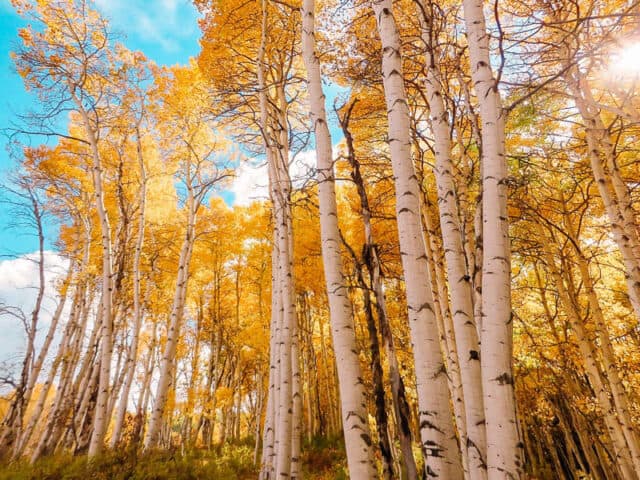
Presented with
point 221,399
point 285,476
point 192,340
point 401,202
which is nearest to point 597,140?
point 401,202

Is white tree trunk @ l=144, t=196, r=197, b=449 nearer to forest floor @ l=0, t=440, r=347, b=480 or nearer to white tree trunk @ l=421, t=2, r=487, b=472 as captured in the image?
forest floor @ l=0, t=440, r=347, b=480

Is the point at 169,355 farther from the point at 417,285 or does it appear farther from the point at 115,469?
the point at 417,285

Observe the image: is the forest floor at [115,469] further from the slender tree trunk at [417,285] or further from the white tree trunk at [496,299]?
the white tree trunk at [496,299]

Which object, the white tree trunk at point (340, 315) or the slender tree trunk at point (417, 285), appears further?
the white tree trunk at point (340, 315)

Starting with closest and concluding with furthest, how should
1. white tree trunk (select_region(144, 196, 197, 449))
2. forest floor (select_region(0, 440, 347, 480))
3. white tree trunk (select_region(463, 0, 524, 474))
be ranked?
white tree trunk (select_region(463, 0, 524, 474)), forest floor (select_region(0, 440, 347, 480)), white tree trunk (select_region(144, 196, 197, 449))

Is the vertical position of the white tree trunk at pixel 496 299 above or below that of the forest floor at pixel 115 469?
above

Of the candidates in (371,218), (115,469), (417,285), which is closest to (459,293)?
(417,285)

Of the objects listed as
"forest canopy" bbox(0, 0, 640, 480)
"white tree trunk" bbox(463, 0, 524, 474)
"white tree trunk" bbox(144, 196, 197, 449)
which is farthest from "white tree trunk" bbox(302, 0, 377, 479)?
"white tree trunk" bbox(144, 196, 197, 449)

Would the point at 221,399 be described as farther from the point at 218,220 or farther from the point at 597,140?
the point at 597,140

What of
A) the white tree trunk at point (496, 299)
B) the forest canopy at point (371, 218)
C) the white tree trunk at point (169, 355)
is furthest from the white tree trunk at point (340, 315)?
the white tree trunk at point (169, 355)

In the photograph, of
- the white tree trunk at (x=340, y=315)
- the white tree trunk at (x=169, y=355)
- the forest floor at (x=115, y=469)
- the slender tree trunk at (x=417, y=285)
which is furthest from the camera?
the white tree trunk at (x=169, y=355)

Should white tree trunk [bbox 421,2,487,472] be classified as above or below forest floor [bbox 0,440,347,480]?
above

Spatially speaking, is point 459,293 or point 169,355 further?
point 169,355

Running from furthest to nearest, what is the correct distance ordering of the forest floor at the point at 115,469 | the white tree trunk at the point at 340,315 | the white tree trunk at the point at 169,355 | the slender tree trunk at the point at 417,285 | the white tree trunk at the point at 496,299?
1. the white tree trunk at the point at 169,355
2. the forest floor at the point at 115,469
3. the white tree trunk at the point at 340,315
4. the slender tree trunk at the point at 417,285
5. the white tree trunk at the point at 496,299
